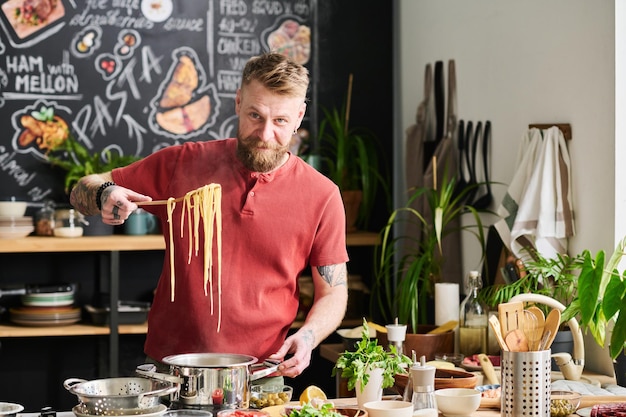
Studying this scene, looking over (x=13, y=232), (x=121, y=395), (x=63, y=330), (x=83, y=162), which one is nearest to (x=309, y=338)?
(x=121, y=395)

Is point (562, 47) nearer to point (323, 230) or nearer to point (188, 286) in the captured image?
point (323, 230)

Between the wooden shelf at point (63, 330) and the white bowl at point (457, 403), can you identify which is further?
the wooden shelf at point (63, 330)

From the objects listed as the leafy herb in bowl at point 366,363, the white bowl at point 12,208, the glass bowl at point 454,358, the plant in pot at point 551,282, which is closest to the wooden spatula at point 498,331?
the leafy herb in bowl at point 366,363

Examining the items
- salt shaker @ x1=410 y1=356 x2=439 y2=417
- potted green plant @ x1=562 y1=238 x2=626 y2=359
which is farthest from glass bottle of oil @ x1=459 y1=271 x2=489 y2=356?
salt shaker @ x1=410 y1=356 x2=439 y2=417

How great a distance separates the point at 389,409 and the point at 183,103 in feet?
10.4

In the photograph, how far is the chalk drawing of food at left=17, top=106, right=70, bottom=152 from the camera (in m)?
4.96

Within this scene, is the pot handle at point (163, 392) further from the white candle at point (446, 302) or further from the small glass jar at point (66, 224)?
the small glass jar at point (66, 224)

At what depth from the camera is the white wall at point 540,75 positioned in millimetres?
3516

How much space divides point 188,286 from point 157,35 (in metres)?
2.44

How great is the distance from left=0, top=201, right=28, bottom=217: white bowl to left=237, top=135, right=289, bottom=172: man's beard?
2.03m

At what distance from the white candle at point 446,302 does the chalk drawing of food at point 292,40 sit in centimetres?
187

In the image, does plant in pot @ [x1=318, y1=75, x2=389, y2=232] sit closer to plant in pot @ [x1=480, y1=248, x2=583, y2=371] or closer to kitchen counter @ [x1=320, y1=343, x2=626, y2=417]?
kitchen counter @ [x1=320, y1=343, x2=626, y2=417]

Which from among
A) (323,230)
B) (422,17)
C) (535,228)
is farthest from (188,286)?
(422,17)

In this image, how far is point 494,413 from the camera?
8.60 ft
